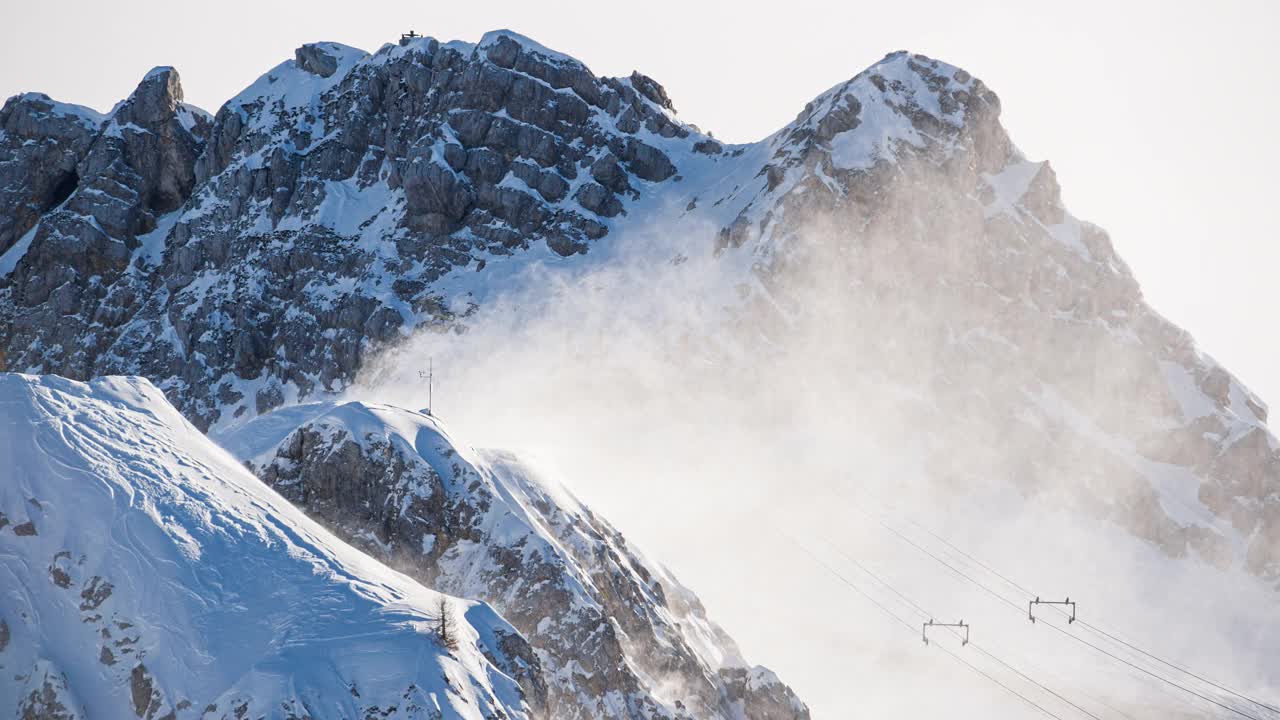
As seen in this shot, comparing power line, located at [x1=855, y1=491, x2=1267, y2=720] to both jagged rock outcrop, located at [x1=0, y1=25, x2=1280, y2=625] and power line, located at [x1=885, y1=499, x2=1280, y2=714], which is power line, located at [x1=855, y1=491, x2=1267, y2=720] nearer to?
power line, located at [x1=885, y1=499, x2=1280, y2=714]

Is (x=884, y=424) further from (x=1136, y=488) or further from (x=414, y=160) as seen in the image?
(x=414, y=160)

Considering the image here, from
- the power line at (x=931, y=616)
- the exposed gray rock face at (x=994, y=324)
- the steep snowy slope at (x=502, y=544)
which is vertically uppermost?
Answer: the exposed gray rock face at (x=994, y=324)

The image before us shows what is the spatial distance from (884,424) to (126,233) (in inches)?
4433

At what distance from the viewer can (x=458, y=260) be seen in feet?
568

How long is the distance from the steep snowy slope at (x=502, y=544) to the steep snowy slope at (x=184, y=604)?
662 inches

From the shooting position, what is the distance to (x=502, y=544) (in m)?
85.2

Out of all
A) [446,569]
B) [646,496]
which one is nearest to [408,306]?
[646,496]

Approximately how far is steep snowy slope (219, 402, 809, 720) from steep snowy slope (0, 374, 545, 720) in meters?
16.8

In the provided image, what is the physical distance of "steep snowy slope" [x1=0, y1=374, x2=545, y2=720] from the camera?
55625 mm

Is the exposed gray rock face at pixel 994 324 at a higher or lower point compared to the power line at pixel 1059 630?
higher

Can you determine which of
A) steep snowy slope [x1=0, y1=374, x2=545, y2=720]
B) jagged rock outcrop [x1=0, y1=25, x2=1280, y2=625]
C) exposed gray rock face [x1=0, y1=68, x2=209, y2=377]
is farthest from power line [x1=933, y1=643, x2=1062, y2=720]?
exposed gray rock face [x1=0, y1=68, x2=209, y2=377]

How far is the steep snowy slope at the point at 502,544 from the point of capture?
83.1 metres

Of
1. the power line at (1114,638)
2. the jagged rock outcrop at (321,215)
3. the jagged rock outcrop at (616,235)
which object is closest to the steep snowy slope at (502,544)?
the power line at (1114,638)

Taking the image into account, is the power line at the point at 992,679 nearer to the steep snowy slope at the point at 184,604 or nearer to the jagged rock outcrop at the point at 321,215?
the jagged rock outcrop at the point at 321,215
